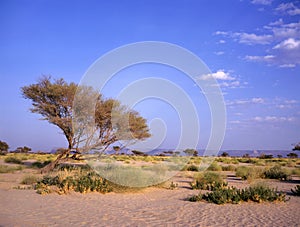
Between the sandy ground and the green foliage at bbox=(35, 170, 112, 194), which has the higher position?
the green foliage at bbox=(35, 170, 112, 194)

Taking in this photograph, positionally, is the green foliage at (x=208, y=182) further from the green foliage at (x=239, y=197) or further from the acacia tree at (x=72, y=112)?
the acacia tree at (x=72, y=112)

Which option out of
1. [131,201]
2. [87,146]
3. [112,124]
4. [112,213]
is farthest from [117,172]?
[112,124]

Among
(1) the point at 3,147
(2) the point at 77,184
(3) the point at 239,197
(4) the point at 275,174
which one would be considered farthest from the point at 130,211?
(1) the point at 3,147

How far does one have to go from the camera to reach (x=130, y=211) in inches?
374

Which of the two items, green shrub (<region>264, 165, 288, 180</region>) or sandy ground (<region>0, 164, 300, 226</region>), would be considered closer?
sandy ground (<region>0, 164, 300, 226</region>)

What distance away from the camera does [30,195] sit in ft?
39.1

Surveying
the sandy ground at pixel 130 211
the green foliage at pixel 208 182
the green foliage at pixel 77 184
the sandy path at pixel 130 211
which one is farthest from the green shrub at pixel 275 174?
the green foliage at pixel 77 184

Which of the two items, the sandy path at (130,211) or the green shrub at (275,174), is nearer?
the sandy path at (130,211)

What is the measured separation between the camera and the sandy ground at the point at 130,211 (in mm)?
7969

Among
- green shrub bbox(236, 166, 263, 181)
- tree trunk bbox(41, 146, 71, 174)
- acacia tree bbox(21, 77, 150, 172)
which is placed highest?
acacia tree bbox(21, 77, 150, 172)

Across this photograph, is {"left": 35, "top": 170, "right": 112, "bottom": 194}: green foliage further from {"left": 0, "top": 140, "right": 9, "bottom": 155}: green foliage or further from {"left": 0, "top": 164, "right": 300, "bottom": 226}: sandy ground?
{"left": 0, "top": 140, "right": 9, "bottom": 155}: green foliage

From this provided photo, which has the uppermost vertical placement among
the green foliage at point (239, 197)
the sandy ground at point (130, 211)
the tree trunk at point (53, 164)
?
the tree trunk at point (53, 164)

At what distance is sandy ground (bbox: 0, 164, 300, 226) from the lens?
7.97 meters

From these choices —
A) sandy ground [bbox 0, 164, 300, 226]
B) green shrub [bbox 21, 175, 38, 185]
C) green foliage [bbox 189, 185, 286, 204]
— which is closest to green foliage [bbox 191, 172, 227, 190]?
sandy ground [bbox 0, 164, 300, 226]
